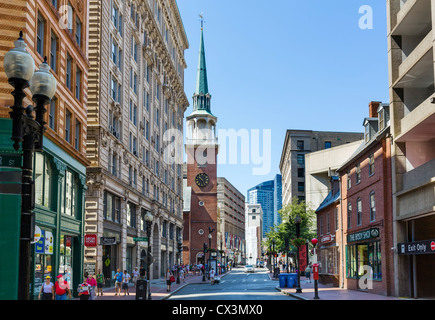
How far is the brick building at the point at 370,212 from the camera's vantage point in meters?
31.8

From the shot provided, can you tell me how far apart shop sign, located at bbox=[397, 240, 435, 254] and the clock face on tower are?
86.9m

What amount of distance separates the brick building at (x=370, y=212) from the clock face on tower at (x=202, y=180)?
240 feet

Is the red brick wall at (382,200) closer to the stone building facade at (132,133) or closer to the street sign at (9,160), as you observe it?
the stone building facade at (132,133)

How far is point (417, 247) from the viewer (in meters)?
27.3

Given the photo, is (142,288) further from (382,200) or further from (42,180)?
(382,200)

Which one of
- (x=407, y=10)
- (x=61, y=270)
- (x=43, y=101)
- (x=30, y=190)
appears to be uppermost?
(x=407, y=10)

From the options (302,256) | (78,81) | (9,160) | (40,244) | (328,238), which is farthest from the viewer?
(302,256)

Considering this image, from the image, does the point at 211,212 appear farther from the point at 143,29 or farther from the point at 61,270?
the point at 61,270

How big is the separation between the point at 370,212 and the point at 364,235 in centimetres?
160

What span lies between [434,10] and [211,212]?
91339 mm

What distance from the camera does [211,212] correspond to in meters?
114

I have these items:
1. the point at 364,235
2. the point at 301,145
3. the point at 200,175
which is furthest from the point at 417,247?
the point at 200,175

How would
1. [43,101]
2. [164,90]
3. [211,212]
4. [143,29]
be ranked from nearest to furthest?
[43,101] → [143,29] → [164,90] → [211,212]
